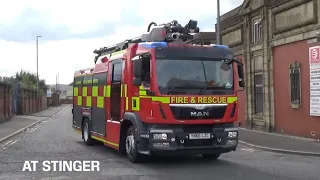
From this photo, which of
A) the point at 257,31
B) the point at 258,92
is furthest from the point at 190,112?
the point at 257,31

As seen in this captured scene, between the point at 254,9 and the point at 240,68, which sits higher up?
the point at 254,9

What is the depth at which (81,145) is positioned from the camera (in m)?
15.7

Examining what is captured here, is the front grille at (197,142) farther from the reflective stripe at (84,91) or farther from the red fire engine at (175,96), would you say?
the reflective stripe at (84,91)

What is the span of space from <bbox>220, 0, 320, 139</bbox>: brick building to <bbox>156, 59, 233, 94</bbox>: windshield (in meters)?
7.46

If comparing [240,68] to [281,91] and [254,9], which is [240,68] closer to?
[281,91]

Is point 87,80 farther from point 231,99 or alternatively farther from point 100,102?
point 231,99

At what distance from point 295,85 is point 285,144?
382 centimetres

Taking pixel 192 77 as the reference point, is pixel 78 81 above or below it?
above

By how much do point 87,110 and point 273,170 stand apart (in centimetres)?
730

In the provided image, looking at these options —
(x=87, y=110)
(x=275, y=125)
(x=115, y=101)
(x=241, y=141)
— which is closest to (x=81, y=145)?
(x=87, y=110)

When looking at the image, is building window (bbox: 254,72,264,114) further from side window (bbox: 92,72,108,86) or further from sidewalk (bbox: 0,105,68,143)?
sidewalk (bbox: 0,105,68,143)

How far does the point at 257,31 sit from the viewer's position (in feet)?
72.1

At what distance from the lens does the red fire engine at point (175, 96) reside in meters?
10.2

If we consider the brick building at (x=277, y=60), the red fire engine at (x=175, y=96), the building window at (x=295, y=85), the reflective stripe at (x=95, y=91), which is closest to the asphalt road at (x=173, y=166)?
the red fire engine at (x=175, y=96)
